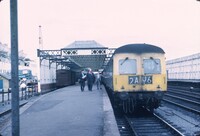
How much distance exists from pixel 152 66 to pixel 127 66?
115cm

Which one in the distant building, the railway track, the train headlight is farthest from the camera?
the distant building

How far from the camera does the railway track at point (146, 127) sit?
1095cm

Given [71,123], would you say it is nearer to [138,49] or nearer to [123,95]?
[123,95]

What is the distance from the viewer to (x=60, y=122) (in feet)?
32.4

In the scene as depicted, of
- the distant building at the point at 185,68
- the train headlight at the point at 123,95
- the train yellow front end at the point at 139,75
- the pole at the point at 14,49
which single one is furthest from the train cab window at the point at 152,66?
the distant building at the point at 185,68

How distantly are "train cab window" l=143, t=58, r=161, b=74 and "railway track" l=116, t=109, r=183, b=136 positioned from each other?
2.11m

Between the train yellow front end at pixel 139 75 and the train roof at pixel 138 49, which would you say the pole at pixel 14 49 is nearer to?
the train yellow front end at pixel 139 75

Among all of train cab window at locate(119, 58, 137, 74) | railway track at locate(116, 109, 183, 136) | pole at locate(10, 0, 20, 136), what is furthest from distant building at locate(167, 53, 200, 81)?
pole at locate(10, 0, 20, 136)

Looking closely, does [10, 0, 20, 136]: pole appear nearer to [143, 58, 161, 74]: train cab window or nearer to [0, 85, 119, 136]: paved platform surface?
[0, 85, 119, 136]: paved platform surface

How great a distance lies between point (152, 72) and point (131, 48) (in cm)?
146

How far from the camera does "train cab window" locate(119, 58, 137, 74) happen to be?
47.9 feet

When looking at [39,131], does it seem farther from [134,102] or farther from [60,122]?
[134,102]

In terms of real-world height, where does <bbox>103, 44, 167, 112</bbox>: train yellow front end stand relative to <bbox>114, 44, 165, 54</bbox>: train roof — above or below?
below

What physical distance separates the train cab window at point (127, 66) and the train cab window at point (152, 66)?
51cm
